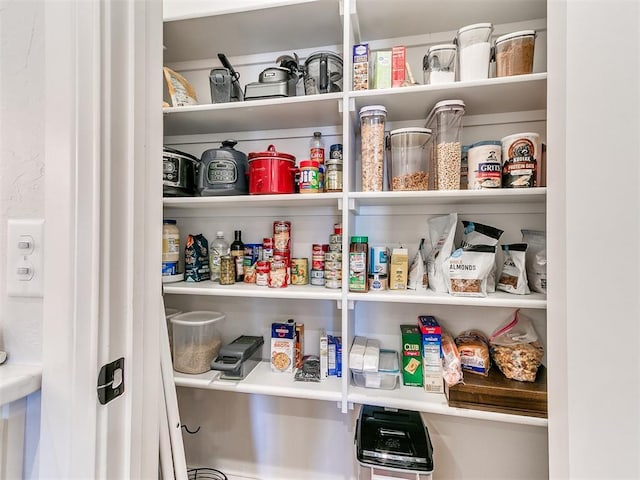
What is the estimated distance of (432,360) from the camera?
1055 millimetres

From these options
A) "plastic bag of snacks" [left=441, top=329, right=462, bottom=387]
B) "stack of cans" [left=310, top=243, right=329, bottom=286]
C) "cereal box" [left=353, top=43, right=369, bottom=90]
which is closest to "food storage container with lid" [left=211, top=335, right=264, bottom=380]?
"stack of cans" [left=310, top=243, right=329, bottom=286]

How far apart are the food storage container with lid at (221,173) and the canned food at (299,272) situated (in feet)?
1.23

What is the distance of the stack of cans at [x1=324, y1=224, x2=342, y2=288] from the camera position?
3.68ft

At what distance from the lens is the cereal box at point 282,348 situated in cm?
A: 118

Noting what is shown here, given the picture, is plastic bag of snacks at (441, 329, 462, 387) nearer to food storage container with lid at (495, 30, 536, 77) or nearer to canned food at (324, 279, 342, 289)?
canned food at (324, 279, 342, 289)

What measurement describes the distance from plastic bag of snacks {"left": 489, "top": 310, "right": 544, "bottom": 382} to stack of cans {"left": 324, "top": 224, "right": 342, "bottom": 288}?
2.01 ft

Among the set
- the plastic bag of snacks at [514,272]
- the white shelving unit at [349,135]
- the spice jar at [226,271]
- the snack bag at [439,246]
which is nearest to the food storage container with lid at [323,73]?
the white shelving unit at [349,135]

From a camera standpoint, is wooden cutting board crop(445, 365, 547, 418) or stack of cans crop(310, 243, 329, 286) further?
stack of cans crop(310, 243, 329, 286)

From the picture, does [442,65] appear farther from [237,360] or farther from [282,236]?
[237,360]

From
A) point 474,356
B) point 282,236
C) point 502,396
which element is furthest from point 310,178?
point 502,396

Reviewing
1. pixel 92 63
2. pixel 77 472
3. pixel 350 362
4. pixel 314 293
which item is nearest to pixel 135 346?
pixel 77 472

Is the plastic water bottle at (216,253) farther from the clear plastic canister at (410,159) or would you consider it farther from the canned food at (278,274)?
the clear plastic canister at (410,159)

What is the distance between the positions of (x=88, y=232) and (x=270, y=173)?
2.39ft
